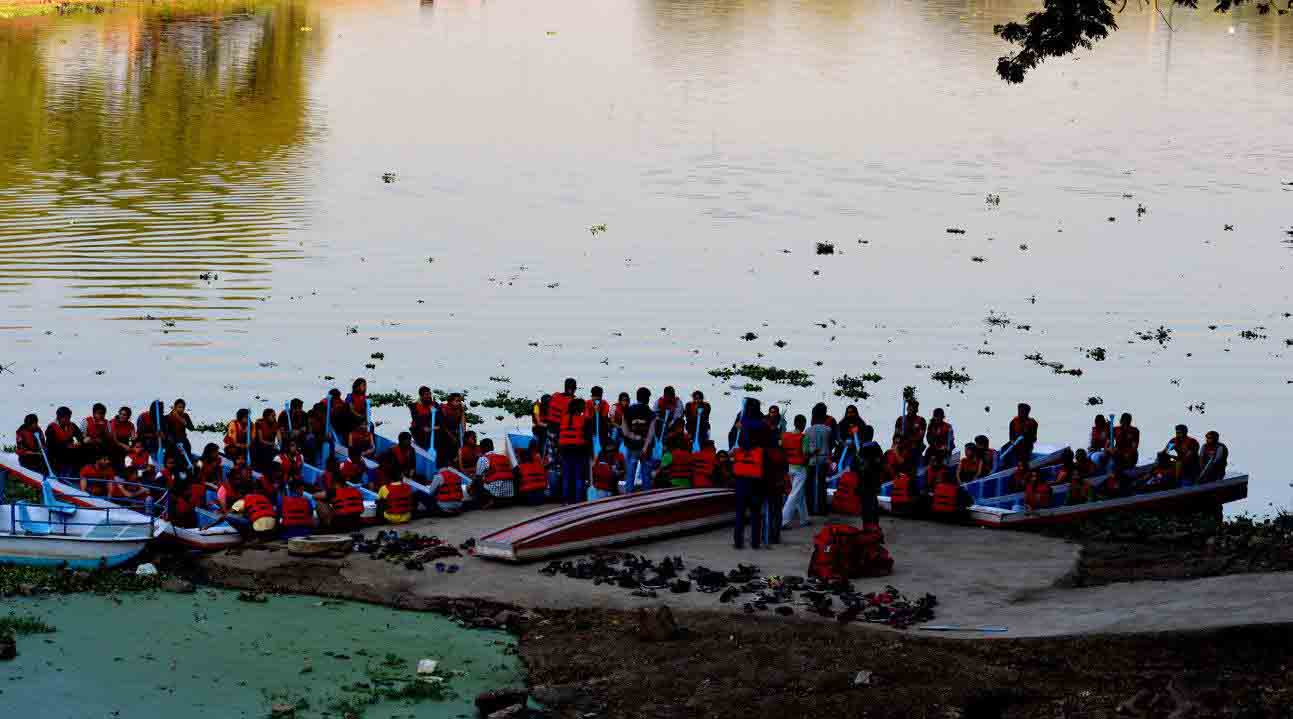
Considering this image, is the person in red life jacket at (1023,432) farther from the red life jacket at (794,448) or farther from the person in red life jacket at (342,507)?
the person in red life jacket at (342,507)

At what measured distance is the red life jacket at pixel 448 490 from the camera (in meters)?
23.7

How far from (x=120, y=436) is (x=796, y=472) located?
9674mm

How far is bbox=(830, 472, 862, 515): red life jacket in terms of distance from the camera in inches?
954

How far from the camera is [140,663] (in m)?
18.5

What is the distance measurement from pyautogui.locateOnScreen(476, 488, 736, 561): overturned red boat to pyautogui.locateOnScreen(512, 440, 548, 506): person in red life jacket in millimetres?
1455

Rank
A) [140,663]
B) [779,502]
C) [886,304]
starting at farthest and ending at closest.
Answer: [886,304] → [779,502] → [140,663]

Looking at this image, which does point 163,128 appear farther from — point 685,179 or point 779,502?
point 779,502

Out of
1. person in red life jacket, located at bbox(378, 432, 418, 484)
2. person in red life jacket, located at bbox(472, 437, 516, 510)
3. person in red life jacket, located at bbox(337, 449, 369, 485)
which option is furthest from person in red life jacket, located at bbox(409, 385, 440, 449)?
person in red life jacket, located at bbox(472, 437, 516, 510)

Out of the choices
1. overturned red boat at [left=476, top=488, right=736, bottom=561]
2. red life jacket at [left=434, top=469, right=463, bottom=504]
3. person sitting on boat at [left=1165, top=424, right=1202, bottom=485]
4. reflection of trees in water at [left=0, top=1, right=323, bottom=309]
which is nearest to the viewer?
overturned red boat at [left=476, top=488, right=736, bottom=561]

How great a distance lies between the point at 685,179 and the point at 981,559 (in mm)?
42320

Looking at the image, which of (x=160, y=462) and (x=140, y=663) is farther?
(x=160, y=462)

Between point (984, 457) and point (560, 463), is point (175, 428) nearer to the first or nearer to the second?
point (560, 463)

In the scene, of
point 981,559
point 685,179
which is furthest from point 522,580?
point 685,179

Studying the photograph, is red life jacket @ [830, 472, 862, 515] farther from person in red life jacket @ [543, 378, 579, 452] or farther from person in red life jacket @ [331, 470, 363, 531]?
person in red life jacket @ [331, 470, 363, 531]
